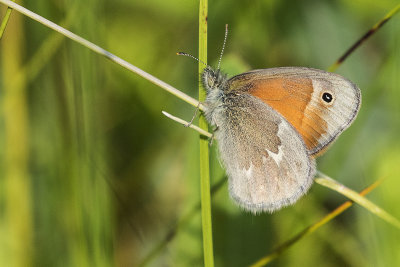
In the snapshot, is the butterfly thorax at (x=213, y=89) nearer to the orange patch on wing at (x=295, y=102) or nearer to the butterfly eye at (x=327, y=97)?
the orange patch on wing at (x=295, y=102)

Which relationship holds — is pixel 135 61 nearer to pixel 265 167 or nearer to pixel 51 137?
pixel 51 137

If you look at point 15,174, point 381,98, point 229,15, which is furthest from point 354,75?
point 15,174

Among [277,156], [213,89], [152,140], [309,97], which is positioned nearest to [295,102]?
[309,97]

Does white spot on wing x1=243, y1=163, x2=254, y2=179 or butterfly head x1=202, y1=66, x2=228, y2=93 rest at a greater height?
butterfly head x1=202, y1=66, x2=228, y2=93

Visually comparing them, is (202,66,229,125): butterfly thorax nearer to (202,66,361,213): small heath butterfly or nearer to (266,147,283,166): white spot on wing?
(202,66,361,213): small heath butterfly

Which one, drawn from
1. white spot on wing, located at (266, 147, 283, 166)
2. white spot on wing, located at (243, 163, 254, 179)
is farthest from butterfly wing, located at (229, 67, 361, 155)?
white spot on wing, located at (243, 163, 254, 179)

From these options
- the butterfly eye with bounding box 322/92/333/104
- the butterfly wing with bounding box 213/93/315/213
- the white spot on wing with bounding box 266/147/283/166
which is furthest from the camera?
the white spot on wing with bounding box 266/147/283/166

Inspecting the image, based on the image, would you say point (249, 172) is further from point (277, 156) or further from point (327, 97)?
point (327, 97)
